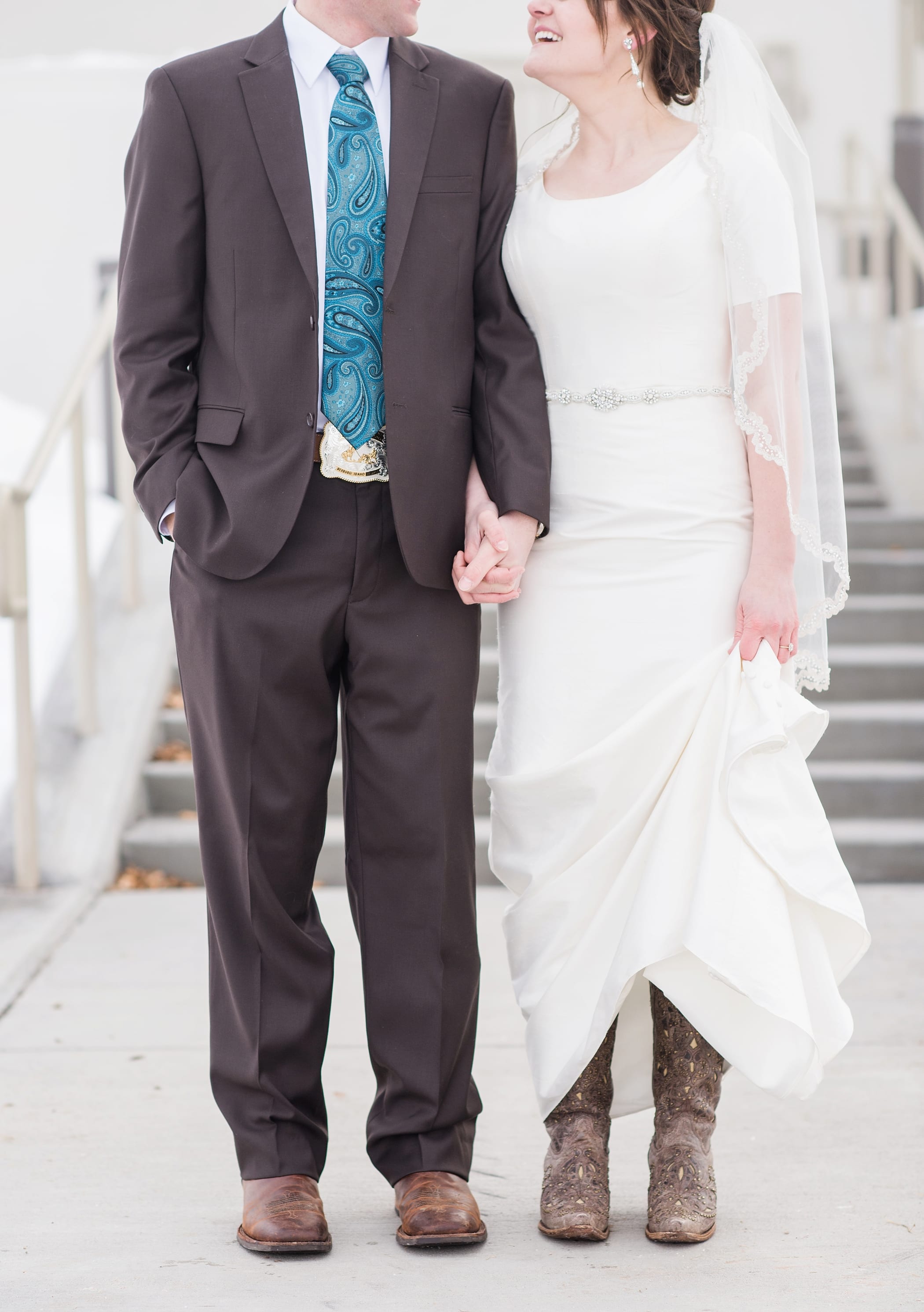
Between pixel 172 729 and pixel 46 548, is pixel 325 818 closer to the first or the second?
pixel 172 729

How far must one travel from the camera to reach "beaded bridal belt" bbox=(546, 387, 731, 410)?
2.05 m

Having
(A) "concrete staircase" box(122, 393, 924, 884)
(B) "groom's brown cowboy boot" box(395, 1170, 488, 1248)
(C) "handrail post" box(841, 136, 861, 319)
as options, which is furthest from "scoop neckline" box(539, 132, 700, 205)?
(C) "handrail post" box(841, 136, 861, 319)

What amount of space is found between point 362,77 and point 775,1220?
1.79 metres

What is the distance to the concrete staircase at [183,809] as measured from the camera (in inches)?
169

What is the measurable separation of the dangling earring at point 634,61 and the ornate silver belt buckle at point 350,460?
64cm

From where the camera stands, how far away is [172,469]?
1.99 meters

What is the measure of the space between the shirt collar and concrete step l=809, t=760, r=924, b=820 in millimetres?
3015

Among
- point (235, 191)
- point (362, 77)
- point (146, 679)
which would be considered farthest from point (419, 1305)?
point (146, 679)

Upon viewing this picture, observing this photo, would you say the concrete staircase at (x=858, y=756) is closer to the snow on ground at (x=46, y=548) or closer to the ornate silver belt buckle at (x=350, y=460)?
the snow on ground at (x=46, y=548)

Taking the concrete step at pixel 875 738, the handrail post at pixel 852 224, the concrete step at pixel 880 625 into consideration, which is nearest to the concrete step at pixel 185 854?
the concrete step at pixel 875 738

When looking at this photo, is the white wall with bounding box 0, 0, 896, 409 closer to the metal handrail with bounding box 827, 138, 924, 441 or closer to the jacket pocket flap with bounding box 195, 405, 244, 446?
the metal handrail with bounding box 827, 138, 924, 441

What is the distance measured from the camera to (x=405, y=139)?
1998 mm

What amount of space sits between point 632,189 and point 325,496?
24.6 inches

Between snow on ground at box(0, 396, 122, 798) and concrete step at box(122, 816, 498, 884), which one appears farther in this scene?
snow on ground at box(0, 396, 122, 798)
